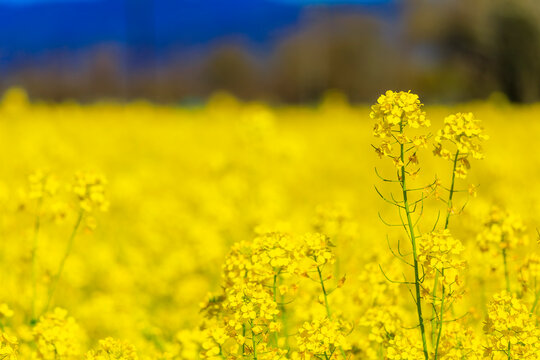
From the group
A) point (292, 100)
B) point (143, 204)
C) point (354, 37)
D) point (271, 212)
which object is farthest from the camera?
point (354, 37)

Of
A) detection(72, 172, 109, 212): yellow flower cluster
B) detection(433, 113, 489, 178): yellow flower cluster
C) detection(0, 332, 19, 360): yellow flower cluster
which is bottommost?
detection(0, 332, 19, 360): yellow flower cluster

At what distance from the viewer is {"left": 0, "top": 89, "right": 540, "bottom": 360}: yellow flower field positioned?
2.30 meters

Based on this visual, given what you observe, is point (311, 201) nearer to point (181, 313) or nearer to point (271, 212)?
point (271, 212)

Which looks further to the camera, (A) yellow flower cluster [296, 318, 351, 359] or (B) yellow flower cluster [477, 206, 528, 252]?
(B) yellow flower cluster [477, 206, 528, 252]

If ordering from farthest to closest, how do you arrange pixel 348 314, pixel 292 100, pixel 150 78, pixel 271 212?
1. pixel 150 78
2. pixel 292 100
3. pixel 271 212
4. pixel 348 314

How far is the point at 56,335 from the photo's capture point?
2574 mm

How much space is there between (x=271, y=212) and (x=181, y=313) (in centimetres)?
134

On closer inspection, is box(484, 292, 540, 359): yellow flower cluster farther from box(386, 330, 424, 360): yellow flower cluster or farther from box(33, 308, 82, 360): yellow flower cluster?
box(33, 308, 82, 360): yellow flower cluster

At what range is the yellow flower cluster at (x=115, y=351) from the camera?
2.42m

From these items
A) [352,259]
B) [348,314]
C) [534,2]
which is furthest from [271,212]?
[534,2]

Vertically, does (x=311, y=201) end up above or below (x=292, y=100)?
below

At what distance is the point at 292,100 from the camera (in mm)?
49438

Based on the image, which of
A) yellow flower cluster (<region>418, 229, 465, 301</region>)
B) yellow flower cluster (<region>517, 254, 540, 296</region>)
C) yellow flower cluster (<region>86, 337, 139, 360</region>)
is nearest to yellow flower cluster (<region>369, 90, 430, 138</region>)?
yellow flower cluster (<region>418, 229, 465, 301</region>)

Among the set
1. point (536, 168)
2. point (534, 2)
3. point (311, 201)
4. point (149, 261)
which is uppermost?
point (534, 2)
